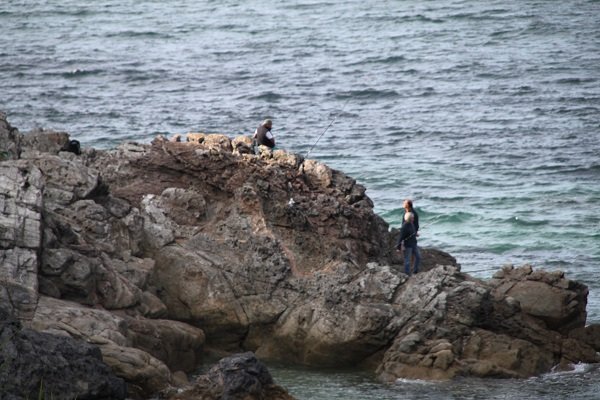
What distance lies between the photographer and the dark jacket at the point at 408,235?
2609 cm

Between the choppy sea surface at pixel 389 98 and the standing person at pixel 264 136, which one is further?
the choppy sea surface at pixel 389 98

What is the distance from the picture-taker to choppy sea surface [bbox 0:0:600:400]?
35469 mm

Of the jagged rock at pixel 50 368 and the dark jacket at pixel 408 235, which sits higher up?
the jagged rock at pixel 50 368

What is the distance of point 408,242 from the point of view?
2625 cm

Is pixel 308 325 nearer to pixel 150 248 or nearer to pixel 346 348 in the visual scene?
pixel 346 348

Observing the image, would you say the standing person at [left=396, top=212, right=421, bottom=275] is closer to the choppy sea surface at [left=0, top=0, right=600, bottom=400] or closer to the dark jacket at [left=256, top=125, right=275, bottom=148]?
the dark jacket at [left=256, top=125, right=275, bottom=148]

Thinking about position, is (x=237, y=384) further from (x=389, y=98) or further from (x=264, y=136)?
(x=389, y=98)

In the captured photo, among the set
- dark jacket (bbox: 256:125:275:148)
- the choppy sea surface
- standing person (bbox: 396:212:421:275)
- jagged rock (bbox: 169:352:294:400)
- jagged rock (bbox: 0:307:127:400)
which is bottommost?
the choppy sea surface

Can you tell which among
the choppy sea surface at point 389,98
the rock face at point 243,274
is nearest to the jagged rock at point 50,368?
the rock face at point 243,274

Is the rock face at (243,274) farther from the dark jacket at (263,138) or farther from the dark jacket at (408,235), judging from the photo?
the dark jacket at (408,235)

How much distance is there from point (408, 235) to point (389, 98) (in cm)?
2838

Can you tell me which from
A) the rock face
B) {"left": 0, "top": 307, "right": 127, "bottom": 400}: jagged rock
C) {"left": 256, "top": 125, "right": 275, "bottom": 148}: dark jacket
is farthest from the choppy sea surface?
{"left": 256, "top": 125, "right": 275, "bottom": 148}: dark jacket

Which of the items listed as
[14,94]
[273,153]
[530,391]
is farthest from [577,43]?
[530,391]

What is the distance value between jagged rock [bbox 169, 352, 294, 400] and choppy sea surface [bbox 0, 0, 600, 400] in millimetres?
2381
